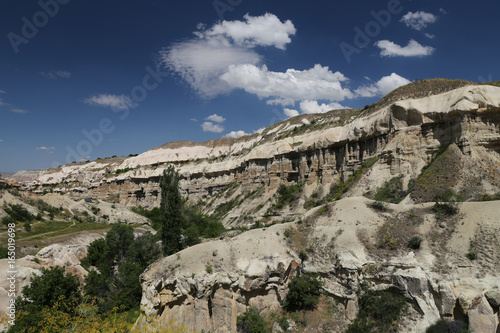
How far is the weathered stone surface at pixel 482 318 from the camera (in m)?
13.3

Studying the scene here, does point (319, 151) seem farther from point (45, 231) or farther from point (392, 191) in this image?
point (45, 231)

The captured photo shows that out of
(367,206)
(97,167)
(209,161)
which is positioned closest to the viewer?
(367,206)

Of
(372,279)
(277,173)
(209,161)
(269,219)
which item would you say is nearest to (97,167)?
(209,161)

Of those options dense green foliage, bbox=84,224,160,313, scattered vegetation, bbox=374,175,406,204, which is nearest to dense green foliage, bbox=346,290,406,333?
scattered vegetation, bbox=374,175,406,204

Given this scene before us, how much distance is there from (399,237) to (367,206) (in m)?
3.53

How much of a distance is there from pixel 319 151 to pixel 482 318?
32348mm

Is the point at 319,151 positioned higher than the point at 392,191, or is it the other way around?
the point at 319,151

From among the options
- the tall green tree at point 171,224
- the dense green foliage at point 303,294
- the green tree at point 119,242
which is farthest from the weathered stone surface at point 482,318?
the green tree at point 119,242

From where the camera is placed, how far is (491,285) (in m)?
14.2

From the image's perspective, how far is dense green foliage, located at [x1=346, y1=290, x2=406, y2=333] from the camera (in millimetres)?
14984

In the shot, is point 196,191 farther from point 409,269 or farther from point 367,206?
point 409,269

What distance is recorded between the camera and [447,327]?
13.6 m

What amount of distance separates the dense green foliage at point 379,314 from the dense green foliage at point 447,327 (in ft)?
4.83

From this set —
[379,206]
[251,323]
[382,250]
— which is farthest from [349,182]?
[251,323]
